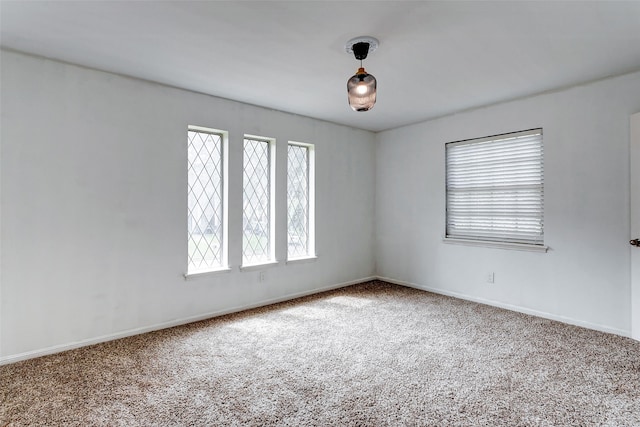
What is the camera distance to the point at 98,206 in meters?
3.03

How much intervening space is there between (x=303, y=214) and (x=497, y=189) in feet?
7.97

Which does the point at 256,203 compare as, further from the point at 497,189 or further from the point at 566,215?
the point at 566,215

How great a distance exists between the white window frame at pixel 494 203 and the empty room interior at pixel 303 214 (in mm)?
28

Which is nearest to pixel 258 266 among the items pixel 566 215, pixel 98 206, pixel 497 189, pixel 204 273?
pixel 204 273

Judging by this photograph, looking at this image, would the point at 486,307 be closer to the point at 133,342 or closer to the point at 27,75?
the point at 133,342

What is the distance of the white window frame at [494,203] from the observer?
3.75m

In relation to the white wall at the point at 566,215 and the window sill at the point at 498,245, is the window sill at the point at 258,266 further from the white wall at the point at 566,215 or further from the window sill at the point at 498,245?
the window sill at the point at 498,245

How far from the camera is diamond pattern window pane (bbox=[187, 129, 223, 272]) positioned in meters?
3.70

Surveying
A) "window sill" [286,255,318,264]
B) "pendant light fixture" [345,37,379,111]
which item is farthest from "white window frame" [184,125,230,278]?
"pendant light fixture" [345,37,379,111]

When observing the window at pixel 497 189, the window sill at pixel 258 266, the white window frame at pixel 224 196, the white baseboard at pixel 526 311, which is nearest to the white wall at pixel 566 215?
the white baseboard at pixel 526 311

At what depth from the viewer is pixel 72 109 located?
9.54 feet

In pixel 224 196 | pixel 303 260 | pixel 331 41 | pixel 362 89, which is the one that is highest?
pixel 331 41

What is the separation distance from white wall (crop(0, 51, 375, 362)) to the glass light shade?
194 centimetres

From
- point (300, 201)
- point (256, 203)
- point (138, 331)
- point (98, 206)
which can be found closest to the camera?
point (98, 206)
